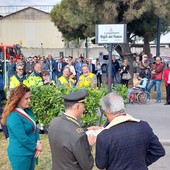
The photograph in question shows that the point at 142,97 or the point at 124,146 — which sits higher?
the point at 124,146

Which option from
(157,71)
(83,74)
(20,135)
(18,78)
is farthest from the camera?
(157,71)

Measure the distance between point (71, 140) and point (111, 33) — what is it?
5.81 metres

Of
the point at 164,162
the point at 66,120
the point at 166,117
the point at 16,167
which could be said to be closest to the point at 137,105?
the point at 166,117

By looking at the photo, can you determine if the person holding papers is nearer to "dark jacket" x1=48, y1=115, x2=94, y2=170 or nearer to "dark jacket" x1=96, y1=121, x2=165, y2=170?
"dark jacket" x1=48, y1=115, x2=94, y2=170

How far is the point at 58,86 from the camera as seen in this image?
8.00m

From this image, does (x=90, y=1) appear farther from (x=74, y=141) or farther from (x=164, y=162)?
(x=74, y=141)

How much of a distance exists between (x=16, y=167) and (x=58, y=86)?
4009mm

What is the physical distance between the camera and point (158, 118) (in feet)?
35.0

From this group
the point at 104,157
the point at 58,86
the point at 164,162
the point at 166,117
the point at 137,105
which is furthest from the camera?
the point at 137,105

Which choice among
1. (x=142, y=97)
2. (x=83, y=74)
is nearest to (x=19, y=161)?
(x=83, y=74)

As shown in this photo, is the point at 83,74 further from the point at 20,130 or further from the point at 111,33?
the point at 20,130

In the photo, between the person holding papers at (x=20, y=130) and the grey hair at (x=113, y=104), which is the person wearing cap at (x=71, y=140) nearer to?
the grey hair at (x=113, y=104)

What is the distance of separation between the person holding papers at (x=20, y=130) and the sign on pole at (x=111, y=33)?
4.65m

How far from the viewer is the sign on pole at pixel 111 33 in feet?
27.8
